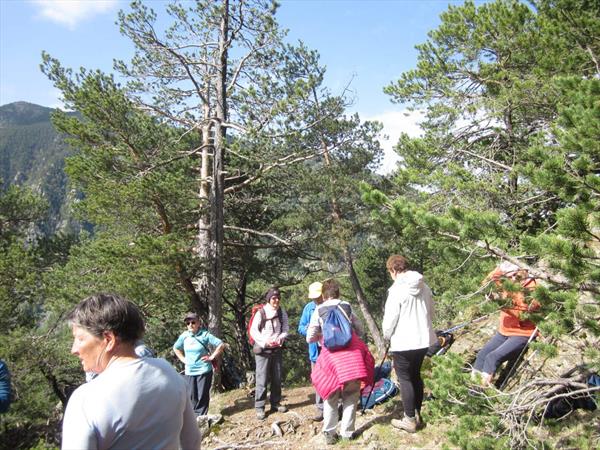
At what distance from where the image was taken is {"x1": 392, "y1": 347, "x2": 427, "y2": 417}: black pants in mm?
3855

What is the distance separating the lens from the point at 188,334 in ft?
17.3

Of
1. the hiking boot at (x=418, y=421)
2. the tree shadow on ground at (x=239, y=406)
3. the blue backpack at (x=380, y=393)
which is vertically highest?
the hiking boot at (x=418, y=421)

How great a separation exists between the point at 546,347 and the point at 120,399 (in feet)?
7.67

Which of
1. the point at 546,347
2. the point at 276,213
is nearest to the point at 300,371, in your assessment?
the point at 276,213

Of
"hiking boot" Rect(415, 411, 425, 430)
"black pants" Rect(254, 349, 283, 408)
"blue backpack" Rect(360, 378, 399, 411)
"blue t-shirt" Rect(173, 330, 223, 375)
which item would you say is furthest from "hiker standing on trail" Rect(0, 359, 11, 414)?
"blue backpack" Rect(360, 378, 399, 411)

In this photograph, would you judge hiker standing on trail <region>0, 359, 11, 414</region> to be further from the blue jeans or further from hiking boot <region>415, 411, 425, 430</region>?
the blue jeans

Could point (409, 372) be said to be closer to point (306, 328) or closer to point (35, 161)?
point (306, 328)

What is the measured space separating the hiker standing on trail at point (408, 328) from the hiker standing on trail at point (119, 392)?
2600mm

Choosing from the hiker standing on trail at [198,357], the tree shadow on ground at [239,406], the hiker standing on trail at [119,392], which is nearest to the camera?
the hiker standing on trail at [119,392]

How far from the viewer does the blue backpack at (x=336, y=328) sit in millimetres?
4008

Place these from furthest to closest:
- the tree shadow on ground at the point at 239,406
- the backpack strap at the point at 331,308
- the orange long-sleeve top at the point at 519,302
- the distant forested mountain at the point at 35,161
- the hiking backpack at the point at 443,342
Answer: the distant forested mountain at the point at 35,161 < the tree shadow on ground at the point at 239,406 < the hiking backpack at the point at 443,342 < the backpack strap at the point at 331,308 < the orange long-sleeve top at the point at 519,302

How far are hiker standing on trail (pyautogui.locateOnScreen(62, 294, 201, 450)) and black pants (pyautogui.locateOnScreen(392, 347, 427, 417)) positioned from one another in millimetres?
2647

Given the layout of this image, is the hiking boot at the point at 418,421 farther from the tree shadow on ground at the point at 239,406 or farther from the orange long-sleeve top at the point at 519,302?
the tree shadow on ground at the point at 239,406

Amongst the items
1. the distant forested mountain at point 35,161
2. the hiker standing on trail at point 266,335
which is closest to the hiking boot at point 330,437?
the hiker standing on trail at point 266,335
